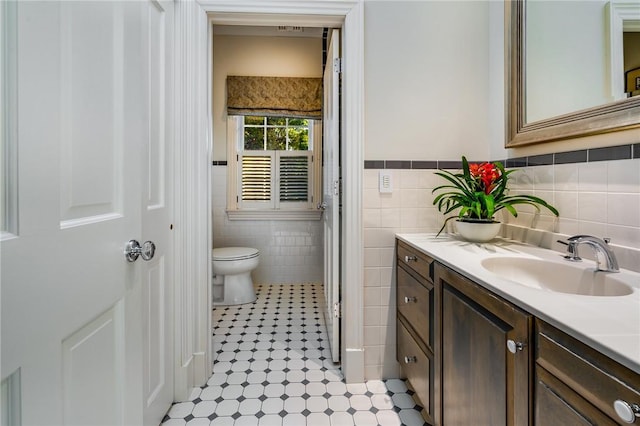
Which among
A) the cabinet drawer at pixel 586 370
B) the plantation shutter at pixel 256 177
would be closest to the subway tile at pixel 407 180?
the cabinet drawer at pixel 586 370

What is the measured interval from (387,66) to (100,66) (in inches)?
53.2

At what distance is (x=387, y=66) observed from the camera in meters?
1.71

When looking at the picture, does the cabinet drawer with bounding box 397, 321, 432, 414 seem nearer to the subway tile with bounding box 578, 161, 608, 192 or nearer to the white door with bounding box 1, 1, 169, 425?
the subway tile with bounding box 578, 161, 608, 192

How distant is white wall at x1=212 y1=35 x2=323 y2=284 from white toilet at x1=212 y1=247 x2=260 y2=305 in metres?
0.41

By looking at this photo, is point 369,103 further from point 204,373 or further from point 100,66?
point 204,373

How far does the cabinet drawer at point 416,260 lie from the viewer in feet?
4.28

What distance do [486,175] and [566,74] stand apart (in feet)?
1.55

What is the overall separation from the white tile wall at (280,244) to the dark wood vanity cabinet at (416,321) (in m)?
1.75

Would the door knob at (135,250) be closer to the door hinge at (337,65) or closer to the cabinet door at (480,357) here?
the cabinet door at (480,357)

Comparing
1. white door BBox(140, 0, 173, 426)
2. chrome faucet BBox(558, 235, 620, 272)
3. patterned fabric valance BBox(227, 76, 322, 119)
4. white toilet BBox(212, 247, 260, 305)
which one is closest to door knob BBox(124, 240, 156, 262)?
white door BBox(140, 0, 173, 426)

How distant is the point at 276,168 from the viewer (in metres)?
3.39

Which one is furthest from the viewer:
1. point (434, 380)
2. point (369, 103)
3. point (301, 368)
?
point (301, 368)

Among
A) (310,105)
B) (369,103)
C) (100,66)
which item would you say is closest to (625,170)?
(369,103)

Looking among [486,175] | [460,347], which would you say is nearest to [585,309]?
[460,347]
